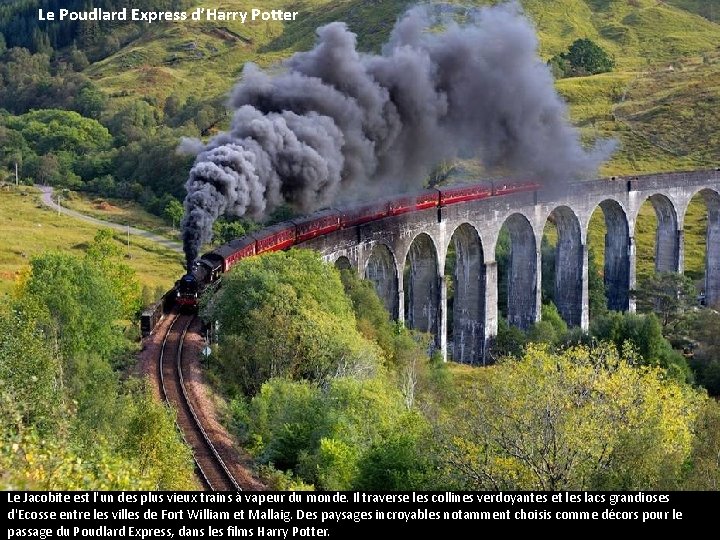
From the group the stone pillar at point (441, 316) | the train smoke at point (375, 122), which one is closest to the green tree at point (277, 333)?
the train smoke at point (375, 122)

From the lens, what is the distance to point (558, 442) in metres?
17.4

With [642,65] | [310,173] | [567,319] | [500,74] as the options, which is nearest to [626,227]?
[567,319]

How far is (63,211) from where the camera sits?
79.0 meters

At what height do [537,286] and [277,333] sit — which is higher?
[277,333]

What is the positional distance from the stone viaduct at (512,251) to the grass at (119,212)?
96.5 feet

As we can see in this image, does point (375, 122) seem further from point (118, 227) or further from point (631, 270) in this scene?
point (118, 227)

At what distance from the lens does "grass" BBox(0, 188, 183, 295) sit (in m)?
56.0

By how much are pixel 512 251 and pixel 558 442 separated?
36.7 m

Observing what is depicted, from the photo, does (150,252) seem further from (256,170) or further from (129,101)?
(129,101)

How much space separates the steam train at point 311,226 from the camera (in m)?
32.7

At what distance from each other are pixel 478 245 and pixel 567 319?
9.84 metres

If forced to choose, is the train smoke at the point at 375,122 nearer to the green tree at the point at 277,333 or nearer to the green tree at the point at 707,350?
the green tree at the point at 277,333

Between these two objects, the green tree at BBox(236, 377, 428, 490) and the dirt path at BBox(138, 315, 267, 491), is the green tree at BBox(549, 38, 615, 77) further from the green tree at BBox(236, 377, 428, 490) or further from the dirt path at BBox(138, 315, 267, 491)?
the green tree at BBox(236, 377, 428, 490)

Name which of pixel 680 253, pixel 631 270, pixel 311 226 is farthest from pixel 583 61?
pixel 311 226
